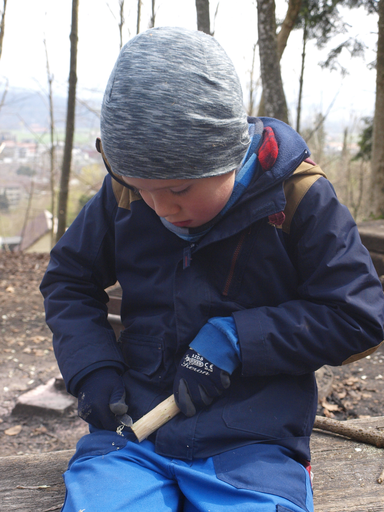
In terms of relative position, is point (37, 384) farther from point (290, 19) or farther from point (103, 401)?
point (290, 19)

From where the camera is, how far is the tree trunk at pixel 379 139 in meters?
8.38

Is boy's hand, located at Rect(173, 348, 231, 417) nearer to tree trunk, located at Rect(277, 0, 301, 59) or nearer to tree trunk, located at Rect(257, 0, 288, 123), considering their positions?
tree trunk, located at Rect(257, 0, 288, 123)

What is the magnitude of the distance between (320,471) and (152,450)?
2.60 feet

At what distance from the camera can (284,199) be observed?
4.53ft

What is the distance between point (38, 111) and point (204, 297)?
1696cm

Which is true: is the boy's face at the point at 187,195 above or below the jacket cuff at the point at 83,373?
above

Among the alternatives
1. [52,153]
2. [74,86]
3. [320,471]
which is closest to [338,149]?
[52,153]

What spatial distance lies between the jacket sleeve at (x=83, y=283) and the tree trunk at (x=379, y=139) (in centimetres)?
759

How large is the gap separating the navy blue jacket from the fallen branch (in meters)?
0.63

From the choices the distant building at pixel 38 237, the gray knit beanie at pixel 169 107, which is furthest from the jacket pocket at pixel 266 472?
the distant building at pixel 38 237

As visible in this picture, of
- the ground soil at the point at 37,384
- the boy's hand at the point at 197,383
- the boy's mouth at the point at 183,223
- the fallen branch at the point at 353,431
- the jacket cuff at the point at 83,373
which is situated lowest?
the ground soil at the point at 37,384

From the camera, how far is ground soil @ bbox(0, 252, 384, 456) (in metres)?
3.12

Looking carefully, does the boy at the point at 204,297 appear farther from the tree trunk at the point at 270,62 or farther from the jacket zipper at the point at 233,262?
the tree trunk at the point at 270,62

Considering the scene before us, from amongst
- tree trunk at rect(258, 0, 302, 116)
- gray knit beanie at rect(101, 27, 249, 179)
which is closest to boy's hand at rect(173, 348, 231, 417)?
gray knit beanie at rect(101, 27, 249, 179)
